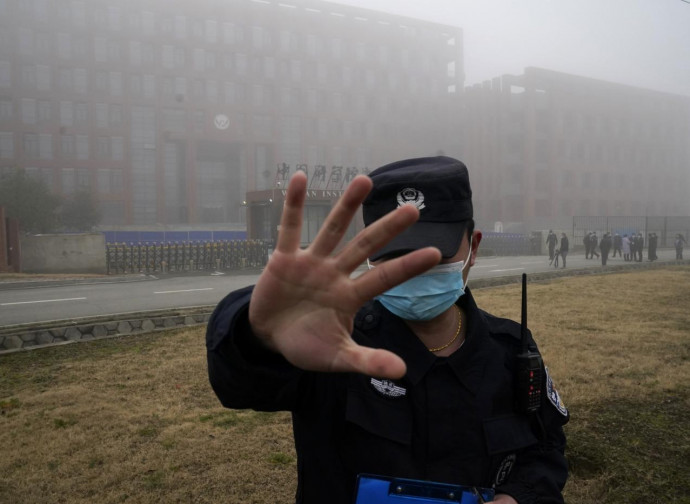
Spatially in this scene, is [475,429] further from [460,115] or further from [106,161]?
[460,115]

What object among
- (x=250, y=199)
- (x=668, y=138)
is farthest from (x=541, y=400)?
(x=668, y=138)

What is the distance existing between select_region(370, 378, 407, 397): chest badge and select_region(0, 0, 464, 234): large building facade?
130ft

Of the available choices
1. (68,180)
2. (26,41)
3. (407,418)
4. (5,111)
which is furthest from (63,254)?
(26,41)

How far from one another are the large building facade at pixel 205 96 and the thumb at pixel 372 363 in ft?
131

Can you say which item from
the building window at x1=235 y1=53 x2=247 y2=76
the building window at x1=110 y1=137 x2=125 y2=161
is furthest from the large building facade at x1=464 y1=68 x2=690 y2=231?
the building window at x1=110 y1=137 x2=125 y2=161

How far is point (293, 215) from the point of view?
3.57 ft

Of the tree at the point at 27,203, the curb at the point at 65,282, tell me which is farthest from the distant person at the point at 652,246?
the tree at the point at 27,203

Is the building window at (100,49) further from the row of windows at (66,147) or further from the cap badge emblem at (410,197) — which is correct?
the cap badge emblem at (410,197)

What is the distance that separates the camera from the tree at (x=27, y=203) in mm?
28891

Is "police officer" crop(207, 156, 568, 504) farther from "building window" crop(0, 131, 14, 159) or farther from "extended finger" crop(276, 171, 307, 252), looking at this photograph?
"building window" crop(0, 131, 14, 159)

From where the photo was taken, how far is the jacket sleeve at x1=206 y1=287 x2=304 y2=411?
132 centimetres

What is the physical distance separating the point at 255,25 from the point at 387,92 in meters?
15.4

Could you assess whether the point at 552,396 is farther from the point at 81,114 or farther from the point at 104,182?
the point at 81,114

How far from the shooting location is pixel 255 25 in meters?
52.5
